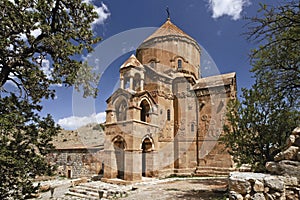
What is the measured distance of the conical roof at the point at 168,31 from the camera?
80.1 ft

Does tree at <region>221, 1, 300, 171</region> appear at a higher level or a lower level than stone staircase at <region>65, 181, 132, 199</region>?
higher

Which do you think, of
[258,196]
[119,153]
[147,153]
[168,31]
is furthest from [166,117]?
[258,196]

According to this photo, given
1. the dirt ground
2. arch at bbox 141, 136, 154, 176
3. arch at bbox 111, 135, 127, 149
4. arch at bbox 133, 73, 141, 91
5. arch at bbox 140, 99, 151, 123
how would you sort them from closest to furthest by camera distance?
1. the dirt ground
2. arch at bbox 111, 135, 127, 149
3. arch at bbox 141, 136, 154, 176
4. arch at bbox 140, 99, 151, 123
5. arch at bbox 133, 73, 141, 91

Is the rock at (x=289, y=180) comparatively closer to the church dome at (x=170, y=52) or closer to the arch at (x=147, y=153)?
the arch at (x=147, y=153)

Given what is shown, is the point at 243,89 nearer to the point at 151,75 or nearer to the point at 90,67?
the point at 90,67

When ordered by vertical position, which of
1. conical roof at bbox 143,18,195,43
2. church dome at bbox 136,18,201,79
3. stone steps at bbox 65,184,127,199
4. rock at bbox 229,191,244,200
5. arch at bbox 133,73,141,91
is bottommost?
stone steps at bbox 65,184,127,199

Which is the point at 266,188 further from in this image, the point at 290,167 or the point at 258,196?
the point at 290,167

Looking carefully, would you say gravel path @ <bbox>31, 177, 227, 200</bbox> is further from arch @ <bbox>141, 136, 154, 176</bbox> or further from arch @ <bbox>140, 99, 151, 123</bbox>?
arch @ <bbox>140, 99, 151, 123</bbox>

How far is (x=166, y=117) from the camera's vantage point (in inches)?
832

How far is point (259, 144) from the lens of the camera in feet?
29.7

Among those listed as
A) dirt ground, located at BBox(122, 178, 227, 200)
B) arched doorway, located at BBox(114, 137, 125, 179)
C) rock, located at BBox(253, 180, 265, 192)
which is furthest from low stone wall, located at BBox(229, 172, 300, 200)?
arched doorway, located at BBox(114, 137, 125, 179)

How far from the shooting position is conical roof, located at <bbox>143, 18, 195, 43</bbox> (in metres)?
24.4

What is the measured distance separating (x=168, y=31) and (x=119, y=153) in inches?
596

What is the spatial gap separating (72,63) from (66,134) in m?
27.2
